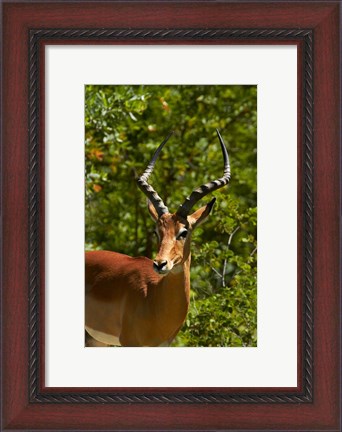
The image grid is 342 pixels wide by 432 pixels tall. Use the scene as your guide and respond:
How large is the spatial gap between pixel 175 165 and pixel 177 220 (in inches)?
133

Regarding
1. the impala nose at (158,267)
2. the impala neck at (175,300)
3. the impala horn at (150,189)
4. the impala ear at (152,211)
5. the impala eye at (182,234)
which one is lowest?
the impala neck at (175,300)

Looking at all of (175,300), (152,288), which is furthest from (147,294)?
(175,300)

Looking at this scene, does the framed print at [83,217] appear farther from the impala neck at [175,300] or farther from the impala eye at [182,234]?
the impala neck at [175,300]

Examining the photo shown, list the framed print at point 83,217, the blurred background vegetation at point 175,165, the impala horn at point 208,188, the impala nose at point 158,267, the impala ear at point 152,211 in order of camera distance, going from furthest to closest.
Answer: the blurred background vegetation at point 175,165 < the impala ear at point 152,211 < the impala horn at point 208,188 < the impala nose at point 158,267 < the framed print at point 83,217

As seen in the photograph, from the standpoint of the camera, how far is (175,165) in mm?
9891

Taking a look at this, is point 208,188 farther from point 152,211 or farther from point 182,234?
point 152,211

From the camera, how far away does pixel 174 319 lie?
22.0 ft

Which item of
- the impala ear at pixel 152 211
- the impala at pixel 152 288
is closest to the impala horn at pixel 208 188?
the impala at pixel 152 288

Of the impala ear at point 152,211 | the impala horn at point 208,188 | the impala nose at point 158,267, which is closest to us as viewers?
the impala nose at point 158,267

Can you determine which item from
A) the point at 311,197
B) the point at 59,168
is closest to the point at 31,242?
the point at 59,168

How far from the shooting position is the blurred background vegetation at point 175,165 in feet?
25.7
